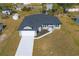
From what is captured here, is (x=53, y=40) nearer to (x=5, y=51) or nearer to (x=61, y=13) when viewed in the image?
(x=61, y=13)

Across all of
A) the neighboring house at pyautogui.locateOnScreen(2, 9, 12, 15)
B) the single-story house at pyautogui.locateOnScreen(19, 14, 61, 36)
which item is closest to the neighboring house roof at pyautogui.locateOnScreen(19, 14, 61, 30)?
the single-story house at pyautogui.locateOnScreen(19, 14, 61, 36)

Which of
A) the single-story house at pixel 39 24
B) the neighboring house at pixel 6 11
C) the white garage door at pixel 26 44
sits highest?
the neighboring house at pixel 6 11

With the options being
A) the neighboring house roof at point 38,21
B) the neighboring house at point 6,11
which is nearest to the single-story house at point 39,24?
the neighboring house roof at point 38,21

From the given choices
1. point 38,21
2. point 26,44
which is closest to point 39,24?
point 38,21

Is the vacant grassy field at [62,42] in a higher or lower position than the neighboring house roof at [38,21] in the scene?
lower

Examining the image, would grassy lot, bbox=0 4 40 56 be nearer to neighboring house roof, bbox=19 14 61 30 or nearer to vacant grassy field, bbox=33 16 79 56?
neighboring house roof, bbox=19 14 61 30

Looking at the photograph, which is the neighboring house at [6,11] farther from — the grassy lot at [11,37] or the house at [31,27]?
the house at [31,27]

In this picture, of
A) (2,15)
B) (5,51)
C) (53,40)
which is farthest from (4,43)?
(53,40)
